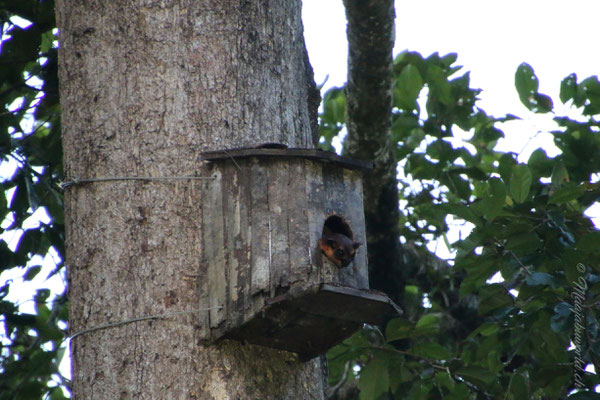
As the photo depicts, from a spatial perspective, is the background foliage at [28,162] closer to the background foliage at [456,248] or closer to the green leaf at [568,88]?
the background foliage at [456,248]

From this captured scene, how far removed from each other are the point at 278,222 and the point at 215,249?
17cm

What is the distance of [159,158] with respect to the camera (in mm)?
2219

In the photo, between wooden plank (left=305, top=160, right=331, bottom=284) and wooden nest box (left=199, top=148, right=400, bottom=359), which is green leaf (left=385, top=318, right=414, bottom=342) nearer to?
wooden nest box (left=199, top=148, right=400, bottom=359)

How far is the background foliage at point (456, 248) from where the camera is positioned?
3.23 meters

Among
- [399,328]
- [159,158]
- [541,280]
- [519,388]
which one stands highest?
[159,158]

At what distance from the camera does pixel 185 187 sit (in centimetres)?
221

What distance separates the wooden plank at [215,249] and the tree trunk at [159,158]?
3 centimetres

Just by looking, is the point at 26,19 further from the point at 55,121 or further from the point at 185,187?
the point at 185,187

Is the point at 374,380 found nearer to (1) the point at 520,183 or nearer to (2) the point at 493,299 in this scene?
(2) the point at 493,299

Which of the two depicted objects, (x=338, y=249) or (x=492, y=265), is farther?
(x=492, y=265)

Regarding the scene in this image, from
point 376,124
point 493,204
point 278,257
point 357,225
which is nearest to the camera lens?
point 278,257

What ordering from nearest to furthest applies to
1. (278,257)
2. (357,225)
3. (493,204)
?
1. (278,257)
2. (357,225)
3. (493,204)

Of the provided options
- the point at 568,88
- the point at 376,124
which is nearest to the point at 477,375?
the point at 376,124

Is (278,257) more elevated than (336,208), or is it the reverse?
(336,208)
